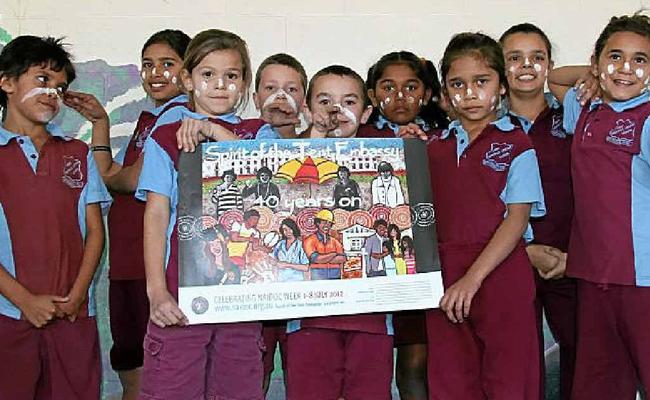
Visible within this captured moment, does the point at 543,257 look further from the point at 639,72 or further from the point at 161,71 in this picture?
the point at 161,71

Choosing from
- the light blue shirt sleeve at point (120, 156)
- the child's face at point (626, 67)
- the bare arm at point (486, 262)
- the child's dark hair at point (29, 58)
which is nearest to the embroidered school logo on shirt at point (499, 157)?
the bare arm at point (486, 262)

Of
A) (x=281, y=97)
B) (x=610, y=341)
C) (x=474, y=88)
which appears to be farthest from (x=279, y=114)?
(x=610, y=341)

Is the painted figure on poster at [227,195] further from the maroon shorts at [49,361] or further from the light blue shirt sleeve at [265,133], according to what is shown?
the maroon shorts at [49,361]

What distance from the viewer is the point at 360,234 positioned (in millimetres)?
2125

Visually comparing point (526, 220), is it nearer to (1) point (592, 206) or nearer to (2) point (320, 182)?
(1) point (592, 206)

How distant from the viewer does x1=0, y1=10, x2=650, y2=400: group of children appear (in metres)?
2.10

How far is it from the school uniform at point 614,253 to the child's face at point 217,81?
39.7 inches

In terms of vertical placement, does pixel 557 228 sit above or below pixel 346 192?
below

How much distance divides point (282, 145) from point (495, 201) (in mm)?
601

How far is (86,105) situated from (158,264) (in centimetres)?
113

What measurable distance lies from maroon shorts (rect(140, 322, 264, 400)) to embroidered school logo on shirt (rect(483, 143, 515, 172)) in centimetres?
77

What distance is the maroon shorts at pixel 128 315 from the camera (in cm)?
280

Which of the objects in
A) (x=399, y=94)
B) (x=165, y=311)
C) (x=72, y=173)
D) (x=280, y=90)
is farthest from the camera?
(x=399, y=94)

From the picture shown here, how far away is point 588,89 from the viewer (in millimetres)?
2414
